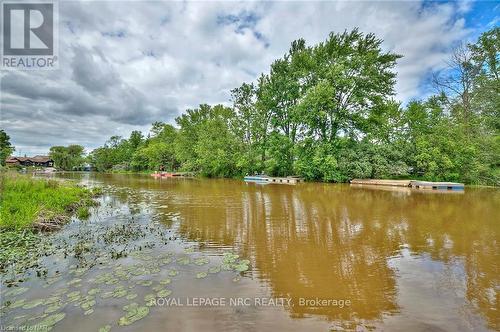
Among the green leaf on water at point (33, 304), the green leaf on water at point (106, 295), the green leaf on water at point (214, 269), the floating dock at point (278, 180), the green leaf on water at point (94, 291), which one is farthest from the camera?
the floating dock at point (278, 180)

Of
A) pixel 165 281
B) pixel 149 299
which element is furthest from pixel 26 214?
pixel 149 299

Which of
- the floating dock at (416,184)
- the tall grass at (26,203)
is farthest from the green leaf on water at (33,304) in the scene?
the floating dock at (416,184)

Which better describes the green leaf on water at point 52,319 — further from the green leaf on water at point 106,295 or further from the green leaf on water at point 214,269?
the green leaf on water at point 214,269

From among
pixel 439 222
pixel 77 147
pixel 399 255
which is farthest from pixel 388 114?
pixel 77 147

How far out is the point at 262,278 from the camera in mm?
4691

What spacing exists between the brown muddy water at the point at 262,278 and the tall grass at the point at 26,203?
47.3 inches

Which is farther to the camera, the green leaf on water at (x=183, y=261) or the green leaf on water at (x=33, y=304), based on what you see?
the green leaf on water at (x=183, y=261)

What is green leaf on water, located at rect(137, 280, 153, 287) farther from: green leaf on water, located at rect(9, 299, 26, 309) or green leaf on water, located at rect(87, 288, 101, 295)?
green leaf on water, located at rect(9, 299, 26, 309)

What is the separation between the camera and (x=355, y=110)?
2742 centimetres

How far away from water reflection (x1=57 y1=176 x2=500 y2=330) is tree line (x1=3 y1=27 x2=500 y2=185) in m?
15.5

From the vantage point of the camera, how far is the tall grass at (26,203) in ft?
25.0

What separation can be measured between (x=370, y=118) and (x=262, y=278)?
27.6 metres

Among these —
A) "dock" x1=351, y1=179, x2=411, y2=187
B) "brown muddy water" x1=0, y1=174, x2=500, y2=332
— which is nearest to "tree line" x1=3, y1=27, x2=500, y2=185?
"dock" x1=351, y1=179, x2=411, y2=187

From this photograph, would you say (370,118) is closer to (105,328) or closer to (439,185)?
(439,185)
